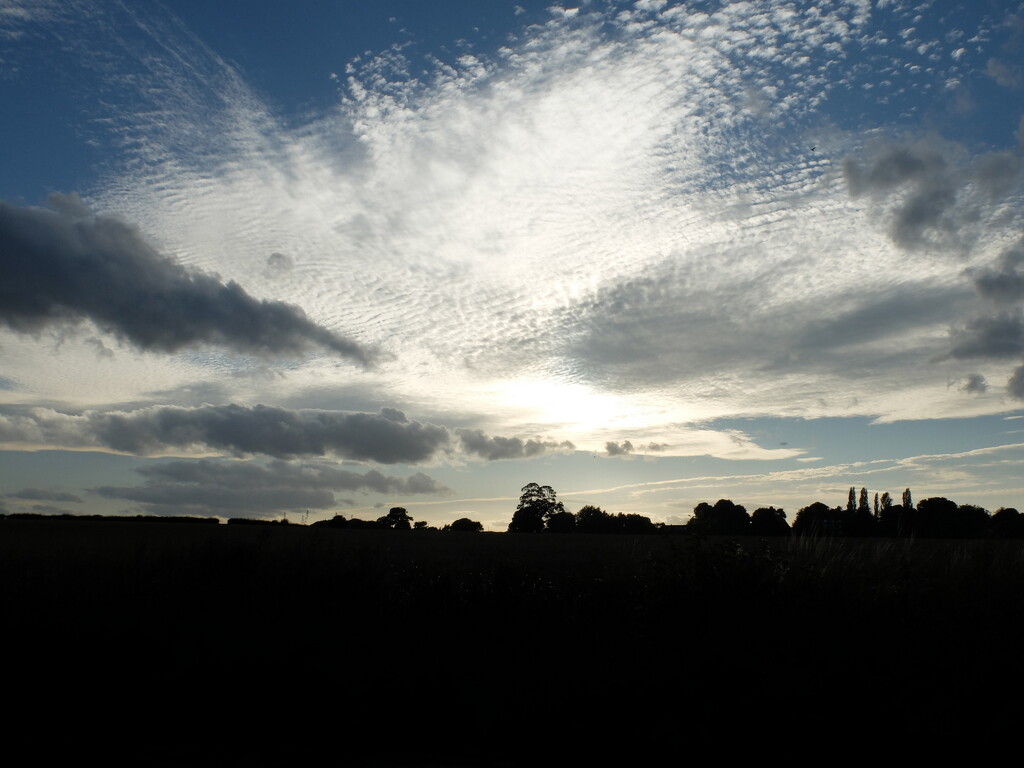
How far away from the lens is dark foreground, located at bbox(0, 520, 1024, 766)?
324 inches

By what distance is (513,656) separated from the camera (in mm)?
10820

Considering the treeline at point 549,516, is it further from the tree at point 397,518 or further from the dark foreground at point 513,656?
the dark foreground at point 513,656

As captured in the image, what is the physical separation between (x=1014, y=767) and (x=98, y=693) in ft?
38.3

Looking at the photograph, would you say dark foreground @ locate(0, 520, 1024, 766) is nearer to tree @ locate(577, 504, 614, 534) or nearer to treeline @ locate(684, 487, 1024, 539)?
treeline @ locate(684, 487, 1024, 539)

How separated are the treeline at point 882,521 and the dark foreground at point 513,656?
39.9 inches

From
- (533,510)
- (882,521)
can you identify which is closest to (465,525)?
(533,510)

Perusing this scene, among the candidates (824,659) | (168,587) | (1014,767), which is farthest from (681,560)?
(168,587)

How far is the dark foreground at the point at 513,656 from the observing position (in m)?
8.23

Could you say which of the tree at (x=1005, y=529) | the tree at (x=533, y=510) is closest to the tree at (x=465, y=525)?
the tree at (x=533, y=510)

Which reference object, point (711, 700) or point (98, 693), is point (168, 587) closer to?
point (98, 693)

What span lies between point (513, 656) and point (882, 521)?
32.0m

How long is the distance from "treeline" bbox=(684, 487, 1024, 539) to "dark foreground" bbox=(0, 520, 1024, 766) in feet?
3.32

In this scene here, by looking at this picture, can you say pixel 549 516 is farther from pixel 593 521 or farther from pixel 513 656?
pixel 513 656

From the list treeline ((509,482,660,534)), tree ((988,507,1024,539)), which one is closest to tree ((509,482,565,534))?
treeline ((509,482,660,534))
